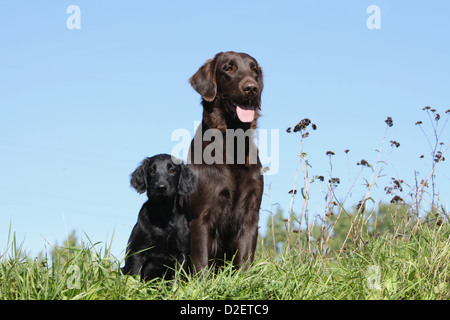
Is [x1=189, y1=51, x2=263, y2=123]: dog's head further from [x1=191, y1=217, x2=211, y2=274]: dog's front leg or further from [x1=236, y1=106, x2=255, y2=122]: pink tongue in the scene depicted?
[x1=191, y1=217, x2=211, y2=274]: dog's front leg

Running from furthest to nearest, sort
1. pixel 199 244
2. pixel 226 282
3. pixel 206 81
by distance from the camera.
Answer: pixel 206 81 < pixel 199 244 < pixel 226 282

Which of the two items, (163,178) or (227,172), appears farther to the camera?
(163,178)

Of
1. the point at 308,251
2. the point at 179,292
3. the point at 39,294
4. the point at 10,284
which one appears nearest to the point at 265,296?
the point at 179,292

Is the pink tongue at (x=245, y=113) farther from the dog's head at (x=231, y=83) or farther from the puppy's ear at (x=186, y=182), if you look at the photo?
the puppy's ear at (x=186, y=182)

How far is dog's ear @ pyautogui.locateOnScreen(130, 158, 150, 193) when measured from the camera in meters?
5.56

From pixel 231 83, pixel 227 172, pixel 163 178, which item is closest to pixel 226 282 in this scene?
pixel 227 172

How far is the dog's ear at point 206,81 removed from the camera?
5.37 metres

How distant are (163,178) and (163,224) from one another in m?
0.47

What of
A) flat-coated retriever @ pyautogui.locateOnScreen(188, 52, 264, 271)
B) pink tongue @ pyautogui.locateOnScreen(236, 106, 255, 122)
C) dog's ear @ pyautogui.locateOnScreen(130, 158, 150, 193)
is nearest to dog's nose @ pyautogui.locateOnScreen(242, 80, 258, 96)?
flat-coated retriever @ pyautogui.locateOnScreen(188, 52, 264, 271)

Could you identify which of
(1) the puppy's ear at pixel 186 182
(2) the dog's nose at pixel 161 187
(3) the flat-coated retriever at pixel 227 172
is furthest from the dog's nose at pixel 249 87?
(2) the dog's nose at pixel 161 187

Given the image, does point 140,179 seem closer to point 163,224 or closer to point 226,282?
point 163,224

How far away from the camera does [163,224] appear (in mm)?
5273

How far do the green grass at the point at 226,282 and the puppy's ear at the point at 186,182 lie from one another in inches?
45.3

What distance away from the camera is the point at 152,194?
5.29 metres
